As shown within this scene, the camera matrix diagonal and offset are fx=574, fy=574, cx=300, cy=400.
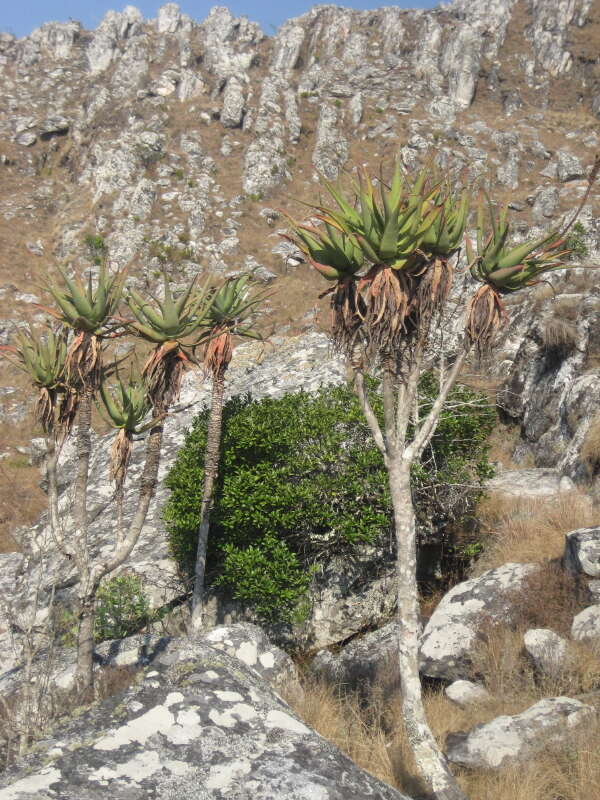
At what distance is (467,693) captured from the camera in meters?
5.92

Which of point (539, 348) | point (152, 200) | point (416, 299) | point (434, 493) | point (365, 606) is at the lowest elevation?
point (365, 606)

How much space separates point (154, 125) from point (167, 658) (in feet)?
162

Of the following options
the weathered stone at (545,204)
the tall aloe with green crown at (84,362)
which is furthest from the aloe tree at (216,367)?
the weathered stone at (545,204)

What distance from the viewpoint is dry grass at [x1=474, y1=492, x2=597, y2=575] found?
8148mm

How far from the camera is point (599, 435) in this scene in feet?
30.5

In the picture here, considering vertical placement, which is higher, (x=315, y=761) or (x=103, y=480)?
(x=103, y=480)

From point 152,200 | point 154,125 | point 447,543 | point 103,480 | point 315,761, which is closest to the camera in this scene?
point 315,761

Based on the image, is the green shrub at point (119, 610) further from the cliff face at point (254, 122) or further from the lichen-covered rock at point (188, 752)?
the cliff face at point (254, 122)

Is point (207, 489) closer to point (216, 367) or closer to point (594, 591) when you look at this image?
point (216, 367)

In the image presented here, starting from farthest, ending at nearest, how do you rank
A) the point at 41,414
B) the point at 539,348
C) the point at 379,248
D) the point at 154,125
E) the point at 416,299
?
the point at 154,125, the point at 539,348, the point at 41,414, the point at 416,299, the point at 379,248

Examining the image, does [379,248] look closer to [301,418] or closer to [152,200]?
[301,418]

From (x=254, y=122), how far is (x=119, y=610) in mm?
45600

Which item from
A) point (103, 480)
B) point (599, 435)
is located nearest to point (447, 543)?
point (599, 435)

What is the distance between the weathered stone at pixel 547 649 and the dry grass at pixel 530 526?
1.83m
